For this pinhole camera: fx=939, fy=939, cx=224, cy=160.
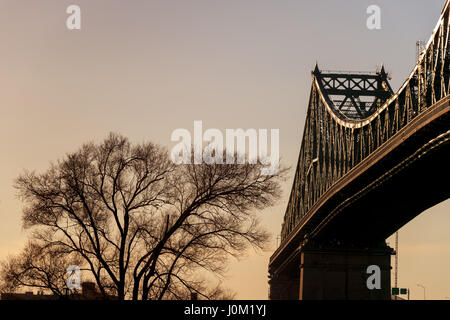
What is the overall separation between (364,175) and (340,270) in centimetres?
2687

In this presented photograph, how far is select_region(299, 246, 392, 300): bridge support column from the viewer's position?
267 feet

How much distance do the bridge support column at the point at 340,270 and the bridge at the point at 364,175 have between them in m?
0.09

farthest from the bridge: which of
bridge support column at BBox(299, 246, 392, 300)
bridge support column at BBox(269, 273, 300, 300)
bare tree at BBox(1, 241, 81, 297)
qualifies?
bare tree at BBox(1, 241, 81, 297)

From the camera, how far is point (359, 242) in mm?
81500

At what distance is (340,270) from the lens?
8175cm

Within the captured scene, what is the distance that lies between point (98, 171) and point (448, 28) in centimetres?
1762

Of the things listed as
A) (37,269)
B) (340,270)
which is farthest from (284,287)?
(37,269)

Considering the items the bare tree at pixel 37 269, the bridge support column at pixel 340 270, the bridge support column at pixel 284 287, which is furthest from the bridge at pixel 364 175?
the bare tree at pixel 37 269

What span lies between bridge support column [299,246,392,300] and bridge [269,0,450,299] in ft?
0.29

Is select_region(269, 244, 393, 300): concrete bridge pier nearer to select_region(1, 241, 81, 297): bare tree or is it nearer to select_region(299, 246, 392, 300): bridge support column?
select_region(299, 246, 392, 300): bridge support column

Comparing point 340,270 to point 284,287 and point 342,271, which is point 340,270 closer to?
point 342,271
